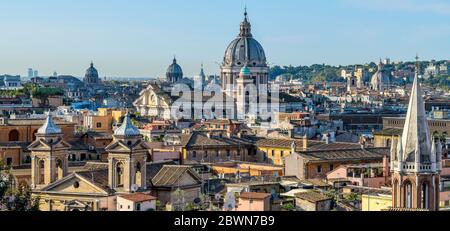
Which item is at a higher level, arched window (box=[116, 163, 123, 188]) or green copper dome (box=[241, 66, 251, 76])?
green copper dome (box=[241, 66, 251, 76])

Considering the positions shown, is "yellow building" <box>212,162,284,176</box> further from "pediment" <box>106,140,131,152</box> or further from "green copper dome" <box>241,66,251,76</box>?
"green copper dome" <box>241,66,251,76</box>

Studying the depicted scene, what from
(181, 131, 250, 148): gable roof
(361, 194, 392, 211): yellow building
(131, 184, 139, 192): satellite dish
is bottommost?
(361, 194, 392, 211): yellow building

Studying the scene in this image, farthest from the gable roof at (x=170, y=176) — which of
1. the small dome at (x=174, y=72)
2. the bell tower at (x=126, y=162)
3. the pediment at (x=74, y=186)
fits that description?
the small dome at (x=174, y=72)

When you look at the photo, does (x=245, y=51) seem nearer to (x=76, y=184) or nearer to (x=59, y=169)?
(x=59, y=169)

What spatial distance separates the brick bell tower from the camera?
1623cm

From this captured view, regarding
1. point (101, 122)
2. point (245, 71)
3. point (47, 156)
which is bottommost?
point (47, 156)

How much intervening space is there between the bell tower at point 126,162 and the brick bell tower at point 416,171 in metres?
4.47

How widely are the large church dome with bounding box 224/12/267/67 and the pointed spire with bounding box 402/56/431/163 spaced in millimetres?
58617

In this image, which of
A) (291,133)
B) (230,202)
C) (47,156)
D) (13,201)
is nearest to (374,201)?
(230,202)

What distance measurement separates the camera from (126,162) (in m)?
17.7

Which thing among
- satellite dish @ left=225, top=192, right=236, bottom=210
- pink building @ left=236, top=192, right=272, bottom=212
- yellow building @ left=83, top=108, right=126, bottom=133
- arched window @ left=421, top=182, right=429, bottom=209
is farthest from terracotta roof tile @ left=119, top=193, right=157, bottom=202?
yellow building @ left=83, top=108, right=126, bottom=133

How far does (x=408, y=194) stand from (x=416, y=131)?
3.63ft
